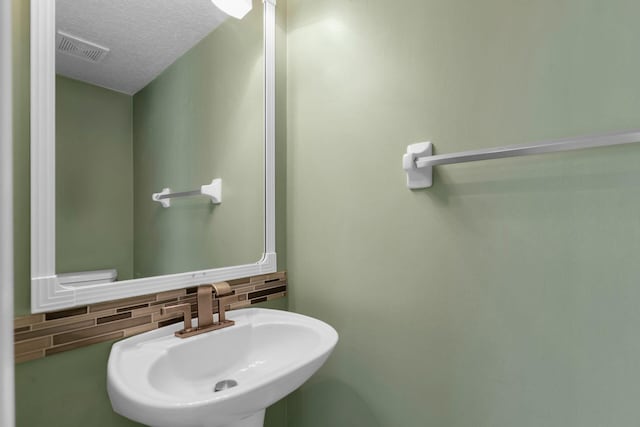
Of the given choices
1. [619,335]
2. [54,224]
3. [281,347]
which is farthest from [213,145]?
[619,335]

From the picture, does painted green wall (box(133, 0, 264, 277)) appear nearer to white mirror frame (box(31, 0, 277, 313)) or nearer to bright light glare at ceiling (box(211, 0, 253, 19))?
bright light glare at ceiling (box(211, 0, 253, 19))

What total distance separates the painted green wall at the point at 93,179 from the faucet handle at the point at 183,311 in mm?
140

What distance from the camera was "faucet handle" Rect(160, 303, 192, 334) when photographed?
942 mm

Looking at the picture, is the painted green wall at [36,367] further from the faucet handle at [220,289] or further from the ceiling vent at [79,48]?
the faucet handle at [220,289]

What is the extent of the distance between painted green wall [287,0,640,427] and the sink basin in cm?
21

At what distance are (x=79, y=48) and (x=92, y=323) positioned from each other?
0.70m

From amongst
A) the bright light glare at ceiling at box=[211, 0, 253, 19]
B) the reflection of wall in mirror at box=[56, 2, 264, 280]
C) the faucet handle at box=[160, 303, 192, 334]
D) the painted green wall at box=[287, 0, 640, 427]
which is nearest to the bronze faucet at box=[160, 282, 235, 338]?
the faucet handle at box=[160, 303, 192, 334]

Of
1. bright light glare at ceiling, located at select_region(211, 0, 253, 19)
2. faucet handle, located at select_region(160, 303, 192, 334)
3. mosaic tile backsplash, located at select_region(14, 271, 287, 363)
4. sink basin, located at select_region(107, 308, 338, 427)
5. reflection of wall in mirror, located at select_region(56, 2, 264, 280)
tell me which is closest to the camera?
sink basin, located at select_region(107, 308, 338, 427)

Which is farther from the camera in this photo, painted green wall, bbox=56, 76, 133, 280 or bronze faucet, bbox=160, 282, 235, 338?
bronze faucet, bbox=160, 282, 235, 338

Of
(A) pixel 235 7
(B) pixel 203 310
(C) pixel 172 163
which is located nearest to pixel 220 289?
(B) pixel 203 310

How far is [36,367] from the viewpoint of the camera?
28.7 inches

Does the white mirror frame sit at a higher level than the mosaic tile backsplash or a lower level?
higher

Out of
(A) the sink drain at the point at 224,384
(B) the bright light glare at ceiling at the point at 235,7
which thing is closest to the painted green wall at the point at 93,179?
(A) the sink drain at the point at 224,384

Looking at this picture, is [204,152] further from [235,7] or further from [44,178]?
[235,7]
